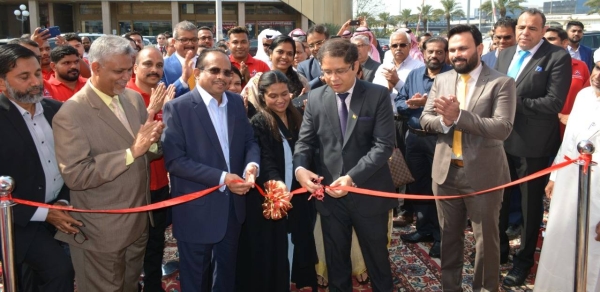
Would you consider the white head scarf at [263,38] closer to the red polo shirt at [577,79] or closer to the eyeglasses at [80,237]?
the red polo shirt at [577,79]

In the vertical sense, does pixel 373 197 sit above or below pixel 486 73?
below

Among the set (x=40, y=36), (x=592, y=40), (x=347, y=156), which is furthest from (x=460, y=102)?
(x=592, y=40)

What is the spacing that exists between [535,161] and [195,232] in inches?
117

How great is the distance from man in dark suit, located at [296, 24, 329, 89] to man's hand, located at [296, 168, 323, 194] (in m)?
1.81

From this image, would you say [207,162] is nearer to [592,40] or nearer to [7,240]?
[7,240]

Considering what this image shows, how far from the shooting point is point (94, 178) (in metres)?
2.99

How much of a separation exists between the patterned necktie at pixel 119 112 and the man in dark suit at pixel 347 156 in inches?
46.1

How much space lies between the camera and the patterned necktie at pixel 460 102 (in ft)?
12.2

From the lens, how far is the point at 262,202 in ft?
12.6

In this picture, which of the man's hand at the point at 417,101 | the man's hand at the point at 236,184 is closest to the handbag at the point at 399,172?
the man's hand at the point at 417,101

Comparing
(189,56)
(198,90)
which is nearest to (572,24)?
(189,56)

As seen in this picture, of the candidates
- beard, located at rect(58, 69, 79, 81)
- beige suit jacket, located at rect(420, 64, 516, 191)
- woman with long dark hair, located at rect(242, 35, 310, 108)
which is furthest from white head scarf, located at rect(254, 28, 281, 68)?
beige suit jacket, located at rect(420, 64, 516, 191)

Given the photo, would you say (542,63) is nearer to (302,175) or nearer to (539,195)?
(539,195)

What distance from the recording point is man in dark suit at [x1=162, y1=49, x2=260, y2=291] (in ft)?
10.9
